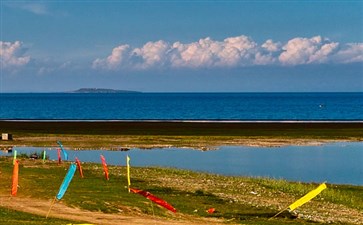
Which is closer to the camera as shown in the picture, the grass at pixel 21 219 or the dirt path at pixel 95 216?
the grass at pixel 21 219

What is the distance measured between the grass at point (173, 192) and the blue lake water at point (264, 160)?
24.0ft

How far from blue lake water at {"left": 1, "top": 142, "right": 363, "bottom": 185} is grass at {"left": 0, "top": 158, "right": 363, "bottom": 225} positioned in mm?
7315

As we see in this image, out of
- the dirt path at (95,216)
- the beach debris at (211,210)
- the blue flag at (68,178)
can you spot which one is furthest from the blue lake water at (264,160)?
the blue flag at (68,178)

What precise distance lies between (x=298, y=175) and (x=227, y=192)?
15949mm

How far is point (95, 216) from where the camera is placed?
28.8m

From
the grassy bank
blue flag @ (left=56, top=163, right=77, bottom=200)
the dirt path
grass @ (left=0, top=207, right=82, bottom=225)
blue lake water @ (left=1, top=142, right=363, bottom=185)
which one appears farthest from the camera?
the grassy bank

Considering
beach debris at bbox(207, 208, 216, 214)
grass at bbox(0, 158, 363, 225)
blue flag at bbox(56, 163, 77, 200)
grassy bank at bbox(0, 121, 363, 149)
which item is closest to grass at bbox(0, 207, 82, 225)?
grass at bbox(0, 158, 363, 225)

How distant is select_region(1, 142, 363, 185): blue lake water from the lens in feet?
174

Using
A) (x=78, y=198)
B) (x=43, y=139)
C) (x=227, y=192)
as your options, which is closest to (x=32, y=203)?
(x=78, y=198)

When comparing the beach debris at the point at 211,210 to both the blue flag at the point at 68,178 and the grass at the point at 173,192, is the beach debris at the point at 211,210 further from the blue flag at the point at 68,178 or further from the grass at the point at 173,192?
the blue flag at the point at 68,178

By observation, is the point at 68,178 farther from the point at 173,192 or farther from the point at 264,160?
the point at 264,160

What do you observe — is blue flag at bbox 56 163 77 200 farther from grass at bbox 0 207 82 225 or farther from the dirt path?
the dirt path

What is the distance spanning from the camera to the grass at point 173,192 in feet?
102

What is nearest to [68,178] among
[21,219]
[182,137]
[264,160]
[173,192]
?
[21,219]
